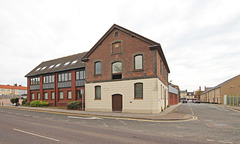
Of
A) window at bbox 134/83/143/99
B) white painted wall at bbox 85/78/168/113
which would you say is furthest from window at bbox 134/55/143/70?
window at bbox 134/83/143/99

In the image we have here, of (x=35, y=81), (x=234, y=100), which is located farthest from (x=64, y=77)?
(x=234, y=100)

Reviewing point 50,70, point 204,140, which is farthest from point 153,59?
point 50,70

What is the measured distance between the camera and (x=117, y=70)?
19.9 meters

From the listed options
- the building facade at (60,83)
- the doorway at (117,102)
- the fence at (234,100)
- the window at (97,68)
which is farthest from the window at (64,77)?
the fence at (234,100)

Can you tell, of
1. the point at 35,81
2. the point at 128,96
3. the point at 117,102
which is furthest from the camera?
the point at 35,81

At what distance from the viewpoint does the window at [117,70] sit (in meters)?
19.8

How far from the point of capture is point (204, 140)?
7.26m

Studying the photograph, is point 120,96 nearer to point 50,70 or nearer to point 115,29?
point 115,29

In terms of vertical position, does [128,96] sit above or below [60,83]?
below

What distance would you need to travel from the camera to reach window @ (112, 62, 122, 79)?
1975 cm

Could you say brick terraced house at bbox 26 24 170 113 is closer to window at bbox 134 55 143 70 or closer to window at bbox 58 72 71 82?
window at bbox 134 55 143 70

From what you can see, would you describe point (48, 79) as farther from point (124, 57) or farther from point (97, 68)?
point (124, 57)

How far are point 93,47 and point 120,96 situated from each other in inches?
300

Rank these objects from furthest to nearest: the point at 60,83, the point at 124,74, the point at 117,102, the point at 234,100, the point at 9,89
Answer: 1. the point at 9,89
2. the point at 234,100
3. the point at 60,83
4. the point at 117,102
5. the point at 124,74
